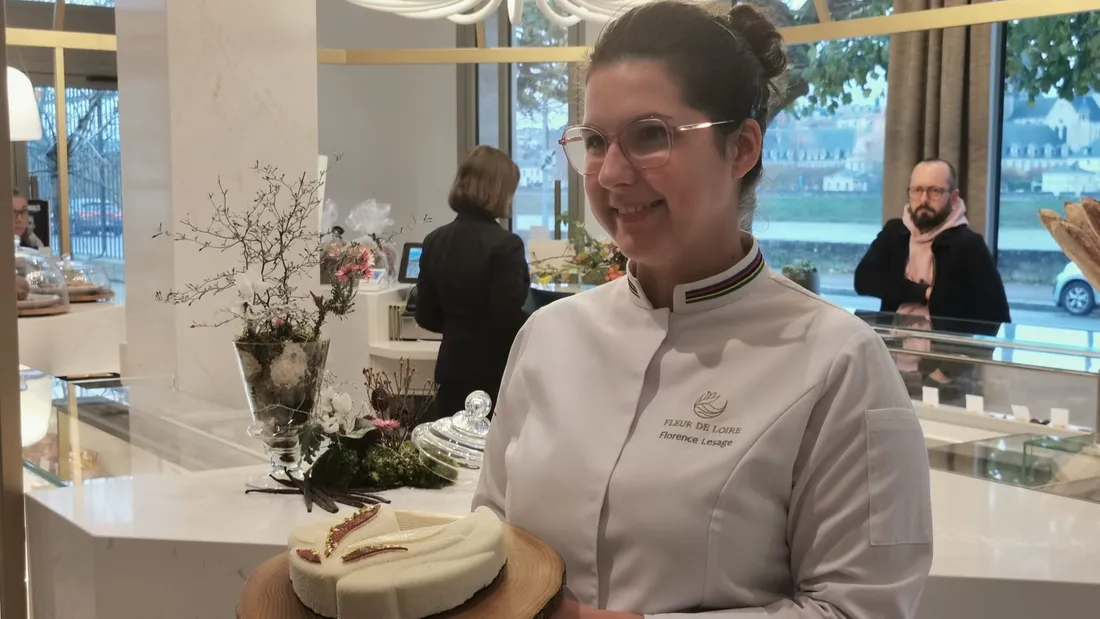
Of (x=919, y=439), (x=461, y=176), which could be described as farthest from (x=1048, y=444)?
(x=461, y=176)

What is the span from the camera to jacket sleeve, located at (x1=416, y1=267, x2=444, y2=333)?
4234 millimetres

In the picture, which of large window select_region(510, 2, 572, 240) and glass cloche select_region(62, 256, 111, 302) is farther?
large window select_region(510, 2, 572, 240)

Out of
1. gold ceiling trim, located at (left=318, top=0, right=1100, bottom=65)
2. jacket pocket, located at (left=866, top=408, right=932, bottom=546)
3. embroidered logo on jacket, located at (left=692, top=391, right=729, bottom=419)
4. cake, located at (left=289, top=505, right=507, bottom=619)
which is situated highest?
gold ceiling trim, located at (left=318, top=0, right=1100, bottom=65)

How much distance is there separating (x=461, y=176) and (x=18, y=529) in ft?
7.84

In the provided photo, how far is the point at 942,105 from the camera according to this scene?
18.7 ft

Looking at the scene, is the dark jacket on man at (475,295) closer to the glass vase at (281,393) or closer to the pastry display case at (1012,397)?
the pastry display case at (1012,397)

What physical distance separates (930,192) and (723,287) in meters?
3.24

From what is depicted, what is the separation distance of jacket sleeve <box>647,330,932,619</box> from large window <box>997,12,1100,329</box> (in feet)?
16.7

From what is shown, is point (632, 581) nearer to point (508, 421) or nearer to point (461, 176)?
point (508, 421)

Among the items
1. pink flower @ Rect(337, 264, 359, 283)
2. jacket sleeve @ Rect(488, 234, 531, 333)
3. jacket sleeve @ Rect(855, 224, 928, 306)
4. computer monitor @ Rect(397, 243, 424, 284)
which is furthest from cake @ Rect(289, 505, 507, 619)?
computer monitor @ Rect(397, 243, 424, 284)

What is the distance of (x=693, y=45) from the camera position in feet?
4.00

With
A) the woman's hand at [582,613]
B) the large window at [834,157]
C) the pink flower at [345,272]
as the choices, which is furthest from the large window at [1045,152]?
the woman's hand at [582,613]

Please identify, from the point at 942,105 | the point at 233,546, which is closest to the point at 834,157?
the point at 942,105

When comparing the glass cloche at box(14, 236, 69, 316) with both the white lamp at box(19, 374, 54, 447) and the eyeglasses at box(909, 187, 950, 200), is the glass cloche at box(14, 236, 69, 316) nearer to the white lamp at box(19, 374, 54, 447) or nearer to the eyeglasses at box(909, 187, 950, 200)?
the white lamp at box(19, 374, 54, 447)
